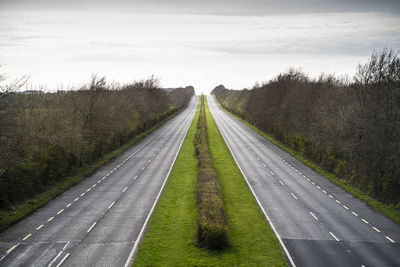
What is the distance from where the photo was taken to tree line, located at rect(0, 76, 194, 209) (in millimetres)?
20141

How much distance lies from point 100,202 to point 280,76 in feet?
169

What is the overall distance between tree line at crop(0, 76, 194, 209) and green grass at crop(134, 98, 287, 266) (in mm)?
10667

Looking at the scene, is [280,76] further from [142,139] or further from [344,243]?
[344,243]

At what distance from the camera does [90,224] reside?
19984 mm

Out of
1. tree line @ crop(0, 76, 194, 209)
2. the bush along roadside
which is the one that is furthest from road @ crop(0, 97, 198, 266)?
the bush along roadside

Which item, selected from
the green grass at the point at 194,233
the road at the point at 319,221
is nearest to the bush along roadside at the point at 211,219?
the green grass at the point at 194,233

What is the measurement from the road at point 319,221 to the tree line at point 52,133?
18.5 meters

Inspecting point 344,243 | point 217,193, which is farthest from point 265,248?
point 217,193

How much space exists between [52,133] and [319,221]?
24.2 metres

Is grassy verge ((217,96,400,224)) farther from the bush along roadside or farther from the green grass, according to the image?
the bush along roadside

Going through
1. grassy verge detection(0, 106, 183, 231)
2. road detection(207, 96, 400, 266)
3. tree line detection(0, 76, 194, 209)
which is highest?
tree line detection(0, 76, 194, 209)

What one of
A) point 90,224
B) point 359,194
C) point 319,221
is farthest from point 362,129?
point 90,224

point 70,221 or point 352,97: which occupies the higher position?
point 352,97

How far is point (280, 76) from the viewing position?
6494cm
